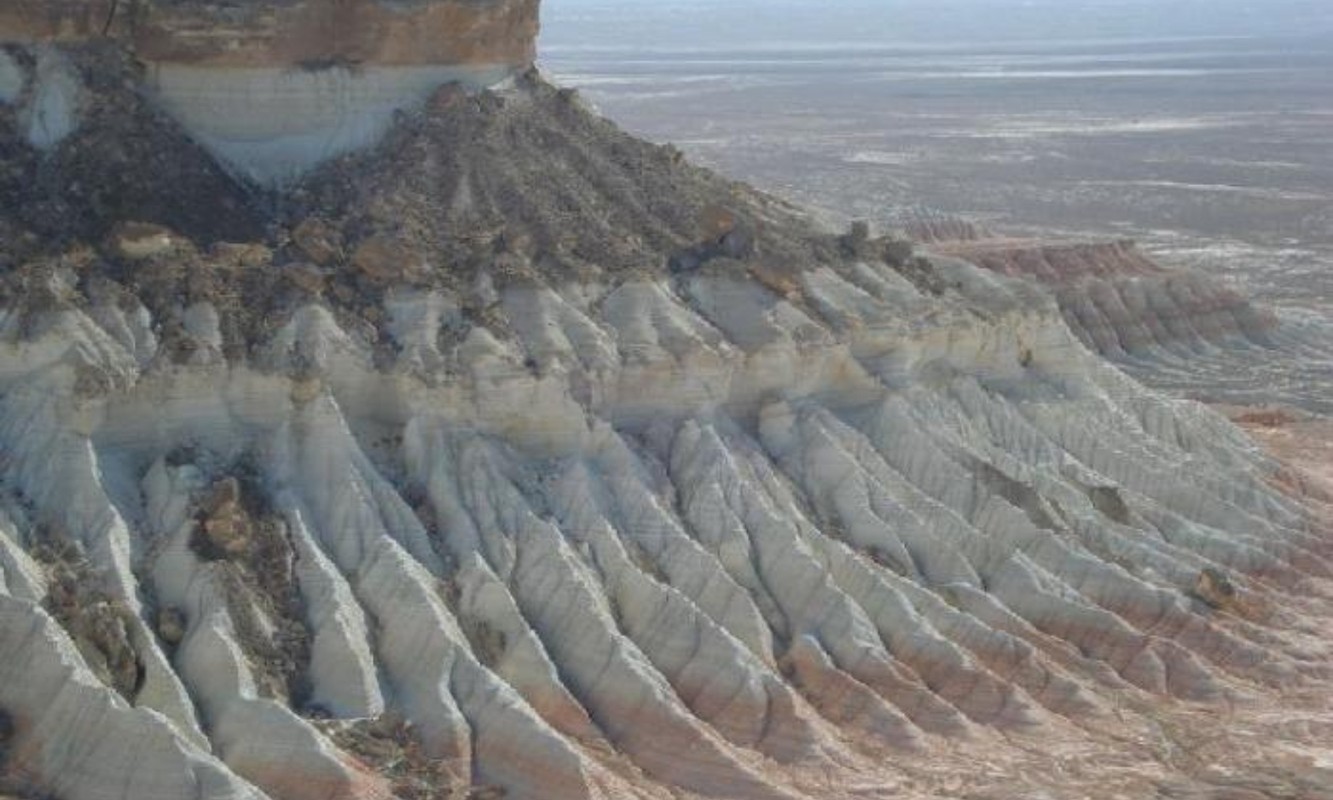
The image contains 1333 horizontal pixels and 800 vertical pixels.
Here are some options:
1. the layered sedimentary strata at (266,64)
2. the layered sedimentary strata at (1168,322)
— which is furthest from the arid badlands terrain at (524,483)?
the layered sedimentary strata at (1168,322)

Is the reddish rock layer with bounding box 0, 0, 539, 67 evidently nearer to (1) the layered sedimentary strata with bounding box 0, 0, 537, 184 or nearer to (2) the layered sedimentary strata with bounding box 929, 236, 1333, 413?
(1) the layered sedimentary strata with bounding box 0, 0, 537, 184

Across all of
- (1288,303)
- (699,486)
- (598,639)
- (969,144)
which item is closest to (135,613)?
(598,639)

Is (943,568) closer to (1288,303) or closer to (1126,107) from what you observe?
(1288,303)

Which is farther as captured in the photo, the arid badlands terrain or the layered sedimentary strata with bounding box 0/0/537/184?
the layered sedimentary strata with bounding box 0/0/537/184

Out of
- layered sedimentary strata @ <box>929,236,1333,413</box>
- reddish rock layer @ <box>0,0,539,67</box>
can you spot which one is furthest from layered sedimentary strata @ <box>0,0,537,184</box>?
layered sedimentary strata @ <box>929,236,1333,413</box>

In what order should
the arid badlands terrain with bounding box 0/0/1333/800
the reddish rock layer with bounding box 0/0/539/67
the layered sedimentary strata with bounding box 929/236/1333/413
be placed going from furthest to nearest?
the layered sedimentary strata with bounding box 929/236/1333/413
the reddish rock layer with bounding box 0/0/539/67
the arid badlands terrain with bounding box 0/0/1333/800

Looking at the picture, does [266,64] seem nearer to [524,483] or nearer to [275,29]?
[275,29]

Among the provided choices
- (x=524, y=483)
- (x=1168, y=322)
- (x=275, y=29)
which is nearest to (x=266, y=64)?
(x=275, y=29)
